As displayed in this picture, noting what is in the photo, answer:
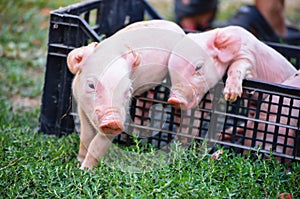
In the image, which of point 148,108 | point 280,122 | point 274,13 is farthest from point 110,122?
point 274,13

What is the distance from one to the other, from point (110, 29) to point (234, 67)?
44.2 inches

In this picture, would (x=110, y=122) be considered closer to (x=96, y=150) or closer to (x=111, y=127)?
(x=111, y=127)

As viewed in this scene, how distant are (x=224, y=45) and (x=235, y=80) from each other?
0.77 feet

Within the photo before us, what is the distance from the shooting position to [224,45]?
304 centimetres

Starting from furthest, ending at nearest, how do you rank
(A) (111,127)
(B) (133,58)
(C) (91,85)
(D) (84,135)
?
(D) (84,135) < (B) (133,58) < (C) (91,85) < (A) (111,127)

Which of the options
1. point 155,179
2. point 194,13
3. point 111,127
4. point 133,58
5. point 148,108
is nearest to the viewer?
point 155,179

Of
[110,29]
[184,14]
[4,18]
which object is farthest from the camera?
[184,14]

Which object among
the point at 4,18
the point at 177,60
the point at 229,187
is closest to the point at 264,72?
the point at 177,60

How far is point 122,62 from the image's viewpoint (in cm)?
274

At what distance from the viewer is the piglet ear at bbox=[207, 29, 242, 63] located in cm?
303

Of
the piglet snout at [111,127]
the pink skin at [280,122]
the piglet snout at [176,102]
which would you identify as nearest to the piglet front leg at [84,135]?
the piglet snout at [111,127]

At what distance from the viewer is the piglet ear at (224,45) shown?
3029 mm

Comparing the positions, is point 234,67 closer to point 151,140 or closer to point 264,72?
point 264,72

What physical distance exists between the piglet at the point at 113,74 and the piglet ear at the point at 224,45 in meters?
0.18
